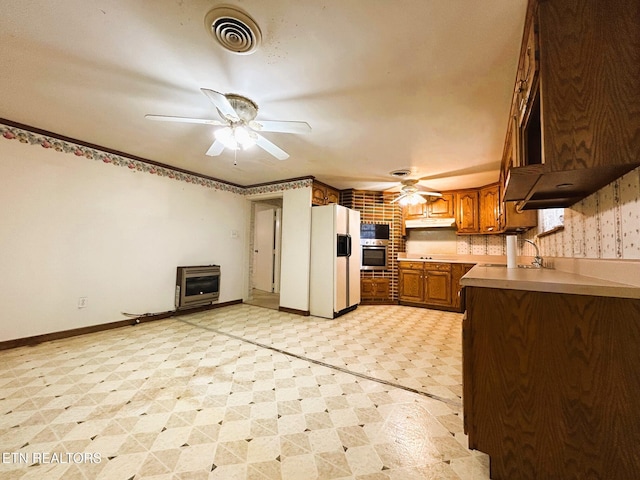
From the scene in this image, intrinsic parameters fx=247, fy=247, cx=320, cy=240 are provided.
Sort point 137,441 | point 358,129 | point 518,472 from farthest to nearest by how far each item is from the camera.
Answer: point 358,129 < point 137,441 < point 518,472

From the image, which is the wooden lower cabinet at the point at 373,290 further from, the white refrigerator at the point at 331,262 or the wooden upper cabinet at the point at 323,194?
the wooden upper cabinet at the point at 323,194

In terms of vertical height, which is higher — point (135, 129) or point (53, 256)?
point (135, 129)

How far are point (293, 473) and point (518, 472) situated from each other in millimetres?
1002

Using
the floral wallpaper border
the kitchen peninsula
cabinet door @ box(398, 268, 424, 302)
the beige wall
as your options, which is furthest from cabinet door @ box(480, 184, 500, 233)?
the beige wall

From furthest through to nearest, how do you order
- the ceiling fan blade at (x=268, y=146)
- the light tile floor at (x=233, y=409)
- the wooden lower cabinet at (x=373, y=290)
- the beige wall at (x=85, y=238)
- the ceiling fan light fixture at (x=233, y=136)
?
the wooden lower cabinet at (x=373, y=290), the beige wall at (x=85, y=238), the ceiling fan blade at (x=268, y=146), the ceiling fan light fixture at (x=233, y=136), the light tile floor at (x=233, y=409)

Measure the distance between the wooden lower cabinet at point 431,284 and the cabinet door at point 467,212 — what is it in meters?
0.76

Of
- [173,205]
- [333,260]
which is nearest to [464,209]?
[333,260]

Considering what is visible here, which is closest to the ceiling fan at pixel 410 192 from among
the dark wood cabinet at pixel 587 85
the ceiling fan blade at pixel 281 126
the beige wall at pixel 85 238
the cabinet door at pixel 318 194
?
the cabinet door at pixel 318 194

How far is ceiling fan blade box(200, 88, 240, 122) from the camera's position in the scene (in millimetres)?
1567

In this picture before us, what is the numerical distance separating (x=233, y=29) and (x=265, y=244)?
5.22 meters

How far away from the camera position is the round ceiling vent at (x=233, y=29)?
1330 mm

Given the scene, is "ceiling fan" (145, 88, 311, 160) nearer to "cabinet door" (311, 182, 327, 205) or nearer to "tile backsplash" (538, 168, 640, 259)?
"tile backsplash" (538, 168, 640, 259)

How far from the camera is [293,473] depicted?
118 centimetres

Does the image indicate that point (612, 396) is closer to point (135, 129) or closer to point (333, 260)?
point (333, 260)
